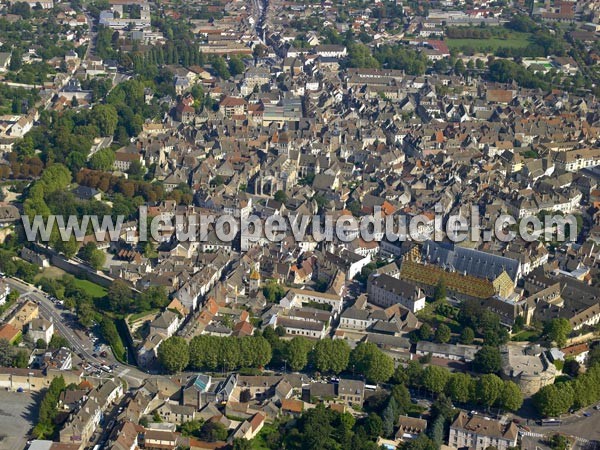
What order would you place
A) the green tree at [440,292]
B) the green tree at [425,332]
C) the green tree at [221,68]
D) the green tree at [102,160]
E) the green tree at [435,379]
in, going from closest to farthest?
the green tree at [435,379]
the green tree at [425,332]
the green tree at [440,292]
the green tree at [102,160]
the green tree at [221,68]

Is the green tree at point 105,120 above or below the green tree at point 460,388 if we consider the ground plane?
above

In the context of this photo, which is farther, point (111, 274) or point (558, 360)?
point (111, 274)

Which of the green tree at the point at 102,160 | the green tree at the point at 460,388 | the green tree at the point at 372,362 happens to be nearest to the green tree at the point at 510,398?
the green tree at the point at 460,388

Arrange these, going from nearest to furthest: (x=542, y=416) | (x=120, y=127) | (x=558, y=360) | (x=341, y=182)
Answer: (x=542, y=416) → (x=558, y=360) → (x=341, y=182) → (x=120, y=127)

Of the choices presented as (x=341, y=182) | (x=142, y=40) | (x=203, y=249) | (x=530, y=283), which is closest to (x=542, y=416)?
(x=530, y=283)

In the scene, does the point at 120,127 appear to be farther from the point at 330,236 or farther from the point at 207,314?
the point at 207,314

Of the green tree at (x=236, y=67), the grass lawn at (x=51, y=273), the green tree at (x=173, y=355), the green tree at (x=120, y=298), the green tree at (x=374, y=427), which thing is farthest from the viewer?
the green tree at (x=236, y=67)

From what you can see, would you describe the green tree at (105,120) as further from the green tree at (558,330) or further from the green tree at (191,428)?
the green tree at (558,330)
